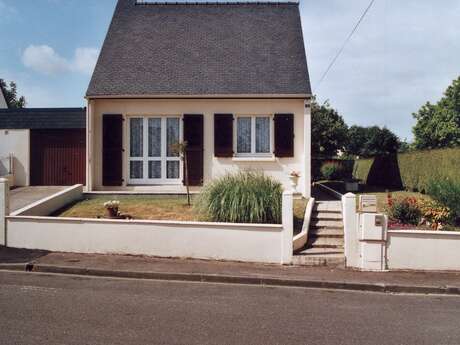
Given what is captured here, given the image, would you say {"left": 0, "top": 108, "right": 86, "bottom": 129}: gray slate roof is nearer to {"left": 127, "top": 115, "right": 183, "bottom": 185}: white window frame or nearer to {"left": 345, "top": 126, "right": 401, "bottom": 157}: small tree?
{"left": 127, "top": 115, "right": 183, "bottom": 185}: white window frame

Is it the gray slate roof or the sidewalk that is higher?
the gray slate roof

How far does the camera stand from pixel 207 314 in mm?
5621

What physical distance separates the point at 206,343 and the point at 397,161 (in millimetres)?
16051

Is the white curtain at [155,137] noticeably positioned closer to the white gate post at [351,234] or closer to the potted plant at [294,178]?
the potted plant at [294,178]

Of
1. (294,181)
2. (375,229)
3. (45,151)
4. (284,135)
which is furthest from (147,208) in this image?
(45,151)

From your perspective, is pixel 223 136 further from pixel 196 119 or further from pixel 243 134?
pixel 196 119

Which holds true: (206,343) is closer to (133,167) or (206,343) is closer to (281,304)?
(281,304)

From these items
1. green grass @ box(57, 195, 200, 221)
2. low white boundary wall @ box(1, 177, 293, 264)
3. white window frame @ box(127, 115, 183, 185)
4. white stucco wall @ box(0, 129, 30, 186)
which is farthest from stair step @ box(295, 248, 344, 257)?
white stucco wall @ box(0, 129, 30, 186)

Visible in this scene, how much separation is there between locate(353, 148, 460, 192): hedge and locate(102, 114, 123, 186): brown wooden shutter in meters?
9.83

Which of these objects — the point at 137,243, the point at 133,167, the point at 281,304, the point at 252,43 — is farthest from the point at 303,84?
the point at 281,304

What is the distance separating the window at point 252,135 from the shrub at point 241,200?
3.86 meters

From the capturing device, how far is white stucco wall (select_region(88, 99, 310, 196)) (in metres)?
14.0

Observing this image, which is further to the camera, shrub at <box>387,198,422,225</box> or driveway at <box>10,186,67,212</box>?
driveway at <box>10,186,67,212</box>

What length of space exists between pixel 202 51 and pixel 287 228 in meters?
9.29
